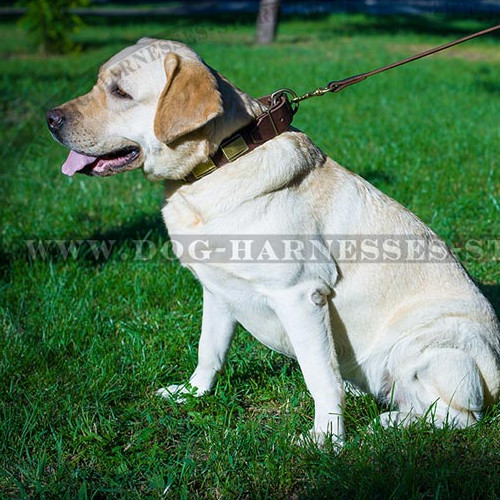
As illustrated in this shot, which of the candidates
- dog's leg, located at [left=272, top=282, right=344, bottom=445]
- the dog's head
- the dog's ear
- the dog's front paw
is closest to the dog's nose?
the dog's head

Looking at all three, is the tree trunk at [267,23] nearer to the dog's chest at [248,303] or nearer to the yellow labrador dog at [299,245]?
the yellow labrador dog at [299,245]

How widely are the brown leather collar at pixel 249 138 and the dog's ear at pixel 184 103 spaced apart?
0.63ft

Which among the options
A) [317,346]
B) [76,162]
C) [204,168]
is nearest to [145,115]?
[204,168]

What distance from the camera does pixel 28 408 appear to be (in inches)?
124

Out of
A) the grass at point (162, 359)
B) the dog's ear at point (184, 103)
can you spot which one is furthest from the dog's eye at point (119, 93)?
the grass at point (162, 359)

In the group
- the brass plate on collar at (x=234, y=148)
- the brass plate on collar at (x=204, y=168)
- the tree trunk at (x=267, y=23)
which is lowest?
the tree trunk at (x=267, y=23)

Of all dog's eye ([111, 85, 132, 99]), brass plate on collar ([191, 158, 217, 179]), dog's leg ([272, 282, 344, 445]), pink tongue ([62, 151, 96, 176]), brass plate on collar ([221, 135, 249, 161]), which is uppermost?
dog's eye ([111, 85, 132, 99])

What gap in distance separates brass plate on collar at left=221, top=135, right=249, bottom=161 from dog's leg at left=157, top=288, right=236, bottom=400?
0.75 meters

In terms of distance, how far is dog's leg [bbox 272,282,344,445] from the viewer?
281 centimetres

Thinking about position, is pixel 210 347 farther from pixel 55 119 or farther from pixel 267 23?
pixel 267 23

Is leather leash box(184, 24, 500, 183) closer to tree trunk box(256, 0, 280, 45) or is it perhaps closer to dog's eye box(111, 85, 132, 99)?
dog's eye box(111, 85, 132, 99)

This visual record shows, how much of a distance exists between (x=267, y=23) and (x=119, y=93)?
43.6ft

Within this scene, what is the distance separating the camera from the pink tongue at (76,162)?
118 inches

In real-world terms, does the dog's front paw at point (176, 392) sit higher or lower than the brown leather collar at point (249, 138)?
lower
